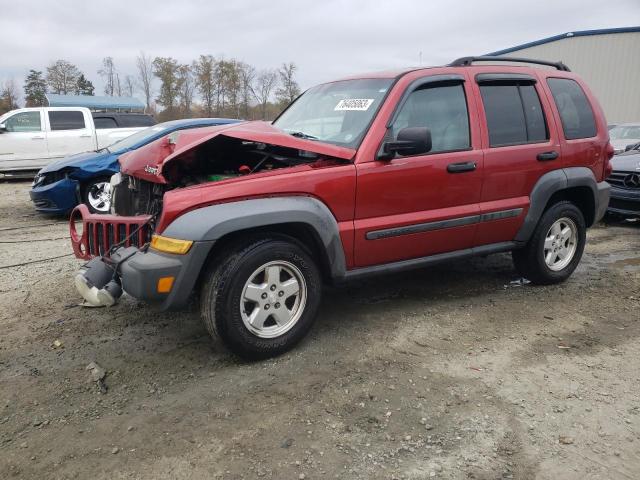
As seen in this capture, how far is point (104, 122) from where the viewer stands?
13969 millimetres

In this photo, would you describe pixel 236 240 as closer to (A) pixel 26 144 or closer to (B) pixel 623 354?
(B) pixel 623 354

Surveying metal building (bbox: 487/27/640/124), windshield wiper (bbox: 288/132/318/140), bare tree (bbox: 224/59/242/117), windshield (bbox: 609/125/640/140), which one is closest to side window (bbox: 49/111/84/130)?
windshield wiper (bbox: 288/132/318/140)

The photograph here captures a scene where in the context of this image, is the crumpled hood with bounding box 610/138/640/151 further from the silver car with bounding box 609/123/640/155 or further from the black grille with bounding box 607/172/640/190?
the black grille with bounding box 607/172/640/190

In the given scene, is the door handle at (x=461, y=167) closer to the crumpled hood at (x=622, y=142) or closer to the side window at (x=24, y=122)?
the crumpled hood at (x=622, y=142)

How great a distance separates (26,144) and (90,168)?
19.7ft

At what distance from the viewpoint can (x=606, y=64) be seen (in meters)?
23.7

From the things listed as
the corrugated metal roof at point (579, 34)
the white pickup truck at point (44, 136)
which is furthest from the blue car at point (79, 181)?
the corrugated metal roof at point (579, 34)

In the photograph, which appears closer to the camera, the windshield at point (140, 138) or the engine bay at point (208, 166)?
the engine bay at point (208, 166)

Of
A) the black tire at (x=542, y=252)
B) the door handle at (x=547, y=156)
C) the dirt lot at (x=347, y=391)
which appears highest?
the door handle at (x=547, y=156)

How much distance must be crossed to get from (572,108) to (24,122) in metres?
12.3

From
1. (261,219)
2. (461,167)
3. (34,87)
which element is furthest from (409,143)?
(34,87)

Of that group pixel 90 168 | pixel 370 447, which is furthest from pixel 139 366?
pixel 90 168

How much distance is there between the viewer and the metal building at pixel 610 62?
2303 cm

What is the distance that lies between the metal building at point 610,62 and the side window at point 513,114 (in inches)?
886
